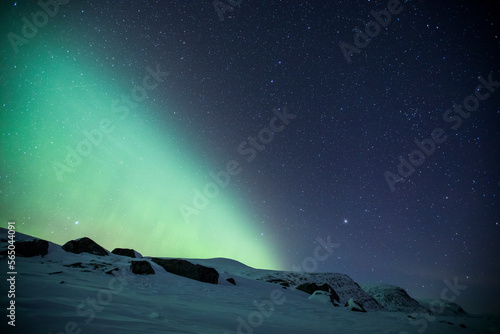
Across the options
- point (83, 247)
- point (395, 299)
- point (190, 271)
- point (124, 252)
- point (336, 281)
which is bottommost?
point (395, 299)

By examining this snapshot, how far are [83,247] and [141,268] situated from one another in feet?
16.0

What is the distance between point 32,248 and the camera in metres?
9.48

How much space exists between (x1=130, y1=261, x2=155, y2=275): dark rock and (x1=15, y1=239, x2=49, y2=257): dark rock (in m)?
3.68

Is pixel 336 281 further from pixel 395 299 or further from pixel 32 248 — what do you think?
pixel 32 248

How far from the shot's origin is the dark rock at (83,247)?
12.0 metres

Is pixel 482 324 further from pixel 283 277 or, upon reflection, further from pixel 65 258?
pixel 283 277

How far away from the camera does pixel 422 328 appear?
6.16 m

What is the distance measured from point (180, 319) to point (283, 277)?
20603 millimetres

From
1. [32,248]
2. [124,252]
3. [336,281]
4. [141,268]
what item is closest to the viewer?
[32,248]

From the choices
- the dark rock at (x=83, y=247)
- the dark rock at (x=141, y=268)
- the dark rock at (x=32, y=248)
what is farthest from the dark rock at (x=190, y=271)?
the dark rock at (x=32, y=248)

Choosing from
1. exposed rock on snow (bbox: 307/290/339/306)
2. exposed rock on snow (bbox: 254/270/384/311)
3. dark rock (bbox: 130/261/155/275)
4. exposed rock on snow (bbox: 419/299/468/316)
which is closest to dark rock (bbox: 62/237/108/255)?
dark rock (bbox: 130/261/155/275)

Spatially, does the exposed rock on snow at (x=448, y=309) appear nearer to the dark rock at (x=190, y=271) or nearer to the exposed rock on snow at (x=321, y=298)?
the exposed rock on snow at (x=321, y=298)

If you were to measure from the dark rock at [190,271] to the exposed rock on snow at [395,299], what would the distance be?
1968 cm

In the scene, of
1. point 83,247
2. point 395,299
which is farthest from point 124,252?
point 395,299
